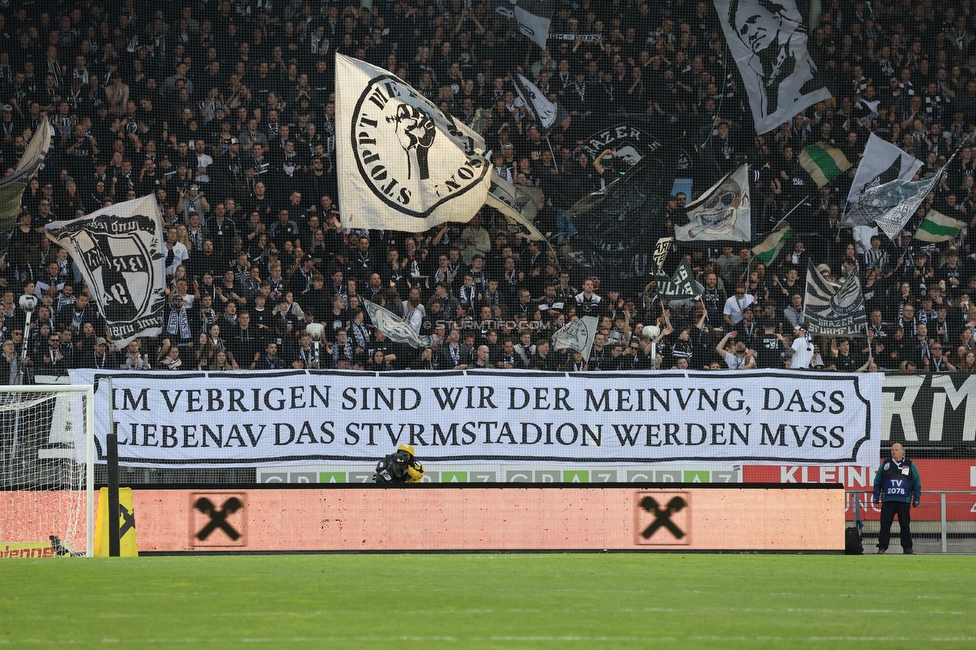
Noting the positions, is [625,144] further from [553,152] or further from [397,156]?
[397,156]

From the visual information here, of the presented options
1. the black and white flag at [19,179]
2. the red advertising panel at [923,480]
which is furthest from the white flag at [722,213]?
the black and white flag at [19,179]

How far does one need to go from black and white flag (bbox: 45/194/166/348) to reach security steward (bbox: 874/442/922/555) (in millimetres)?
10497

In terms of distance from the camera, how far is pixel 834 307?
20141mm

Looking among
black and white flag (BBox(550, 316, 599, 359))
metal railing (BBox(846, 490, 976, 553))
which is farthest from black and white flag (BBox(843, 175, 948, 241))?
black and white flag (BBox(550, 316, 599, 359))

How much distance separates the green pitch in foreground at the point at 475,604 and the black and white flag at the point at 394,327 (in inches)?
256

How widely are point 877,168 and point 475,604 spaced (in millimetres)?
14935

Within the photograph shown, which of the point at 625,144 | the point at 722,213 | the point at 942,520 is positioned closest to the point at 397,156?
the point at 625,144

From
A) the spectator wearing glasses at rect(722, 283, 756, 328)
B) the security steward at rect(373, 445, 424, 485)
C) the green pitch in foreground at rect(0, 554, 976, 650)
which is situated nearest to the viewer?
the green pitch in foreground at rect(0, 554, 976, 650)

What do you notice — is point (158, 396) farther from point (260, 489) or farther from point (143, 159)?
point (143, 159)

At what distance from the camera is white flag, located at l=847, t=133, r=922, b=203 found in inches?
849

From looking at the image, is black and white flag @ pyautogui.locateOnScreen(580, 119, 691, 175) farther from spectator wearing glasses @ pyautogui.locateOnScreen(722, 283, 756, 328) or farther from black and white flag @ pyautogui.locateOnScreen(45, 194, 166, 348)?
black and white flag @ pyautogui.locateOnScreen(45, 194, 166, 348)

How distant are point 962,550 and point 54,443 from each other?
12.6m

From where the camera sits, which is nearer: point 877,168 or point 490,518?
point 490,518

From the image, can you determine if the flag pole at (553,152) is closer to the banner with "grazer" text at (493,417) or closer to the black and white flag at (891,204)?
the black and white flag at (891,204)
